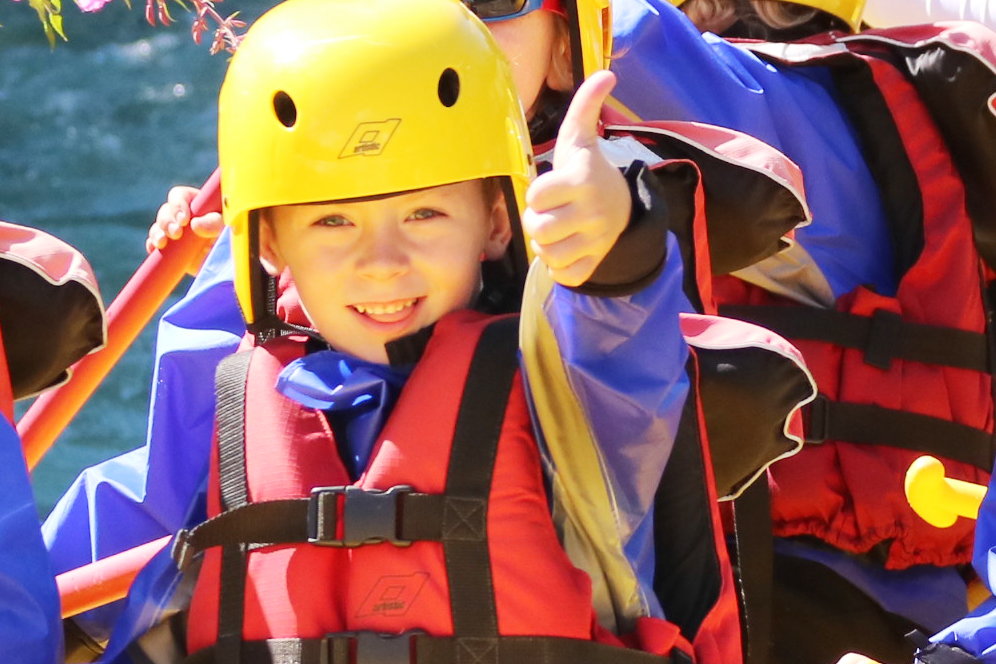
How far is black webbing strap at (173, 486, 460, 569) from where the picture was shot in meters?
1.40

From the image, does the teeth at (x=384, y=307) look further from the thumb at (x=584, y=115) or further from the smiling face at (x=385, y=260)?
the thumb at (x=584, y=115)

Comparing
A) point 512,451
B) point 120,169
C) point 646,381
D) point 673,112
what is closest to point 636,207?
point 646,381

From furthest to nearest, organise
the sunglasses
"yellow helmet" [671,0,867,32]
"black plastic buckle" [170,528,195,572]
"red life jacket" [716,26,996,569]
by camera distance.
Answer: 1. "yellow helmet" [671,0,867,32]
2. "red life jacket" [716,26,996,569]
3. the sunglasses
4. "black plastic buckle" [170,528,195,572]

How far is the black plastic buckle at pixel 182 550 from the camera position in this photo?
1493 mm

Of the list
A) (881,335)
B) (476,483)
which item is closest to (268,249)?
(476,483)

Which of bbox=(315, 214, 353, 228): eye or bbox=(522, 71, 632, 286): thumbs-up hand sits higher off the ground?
bbox=(522, 71, 632, 286): thumbs-up hand

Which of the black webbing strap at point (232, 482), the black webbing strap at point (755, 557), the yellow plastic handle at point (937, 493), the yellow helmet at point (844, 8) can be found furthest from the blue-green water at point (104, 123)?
the yellow plastic handle at point (937, 493)

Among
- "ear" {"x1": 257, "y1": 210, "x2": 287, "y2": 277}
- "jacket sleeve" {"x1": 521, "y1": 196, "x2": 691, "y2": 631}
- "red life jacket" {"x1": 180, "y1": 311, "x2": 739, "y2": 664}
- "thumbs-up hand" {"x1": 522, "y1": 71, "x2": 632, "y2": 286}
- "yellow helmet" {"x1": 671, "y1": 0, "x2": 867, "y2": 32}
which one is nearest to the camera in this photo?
"thumbs-up hand" {"x1": 522, "y1": 71, "x2": 632, "y2": 286}

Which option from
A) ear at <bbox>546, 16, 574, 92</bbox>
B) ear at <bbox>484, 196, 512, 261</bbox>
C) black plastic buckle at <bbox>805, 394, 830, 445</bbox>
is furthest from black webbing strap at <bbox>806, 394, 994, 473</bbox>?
ear at <bbox>484, 196, 512, 261</bbox>

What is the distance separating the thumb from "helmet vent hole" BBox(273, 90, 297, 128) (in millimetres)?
390

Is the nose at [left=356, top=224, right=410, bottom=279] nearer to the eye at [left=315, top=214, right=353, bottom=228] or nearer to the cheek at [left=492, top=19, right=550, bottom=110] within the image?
the eye at [left=315, top=214, right=353, bottom=228]

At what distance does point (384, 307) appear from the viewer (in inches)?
59.2

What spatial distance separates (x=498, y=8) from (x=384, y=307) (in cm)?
54

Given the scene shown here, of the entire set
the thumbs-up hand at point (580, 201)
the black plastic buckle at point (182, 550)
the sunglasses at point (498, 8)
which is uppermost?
the thumbs-up hand at point (580, 201)
